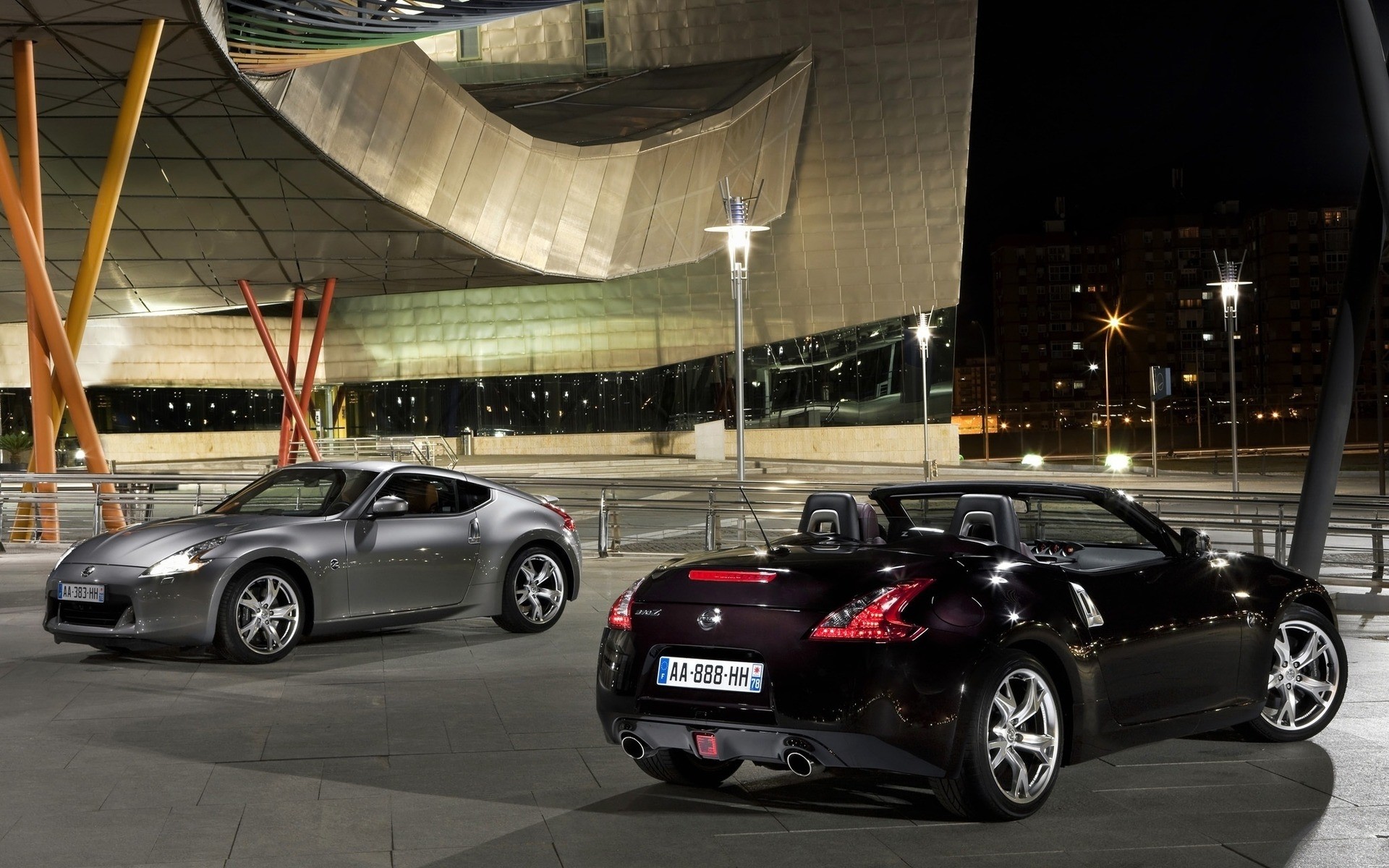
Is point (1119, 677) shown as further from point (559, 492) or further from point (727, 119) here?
point (727, 119)

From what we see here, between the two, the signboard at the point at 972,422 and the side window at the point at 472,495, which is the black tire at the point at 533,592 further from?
the signboard at the point at 972,422

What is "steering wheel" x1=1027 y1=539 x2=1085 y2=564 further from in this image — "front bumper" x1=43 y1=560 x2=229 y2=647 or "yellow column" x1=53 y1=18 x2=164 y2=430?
"yellow column" x1=53 y1=18 x2=164 y2=430

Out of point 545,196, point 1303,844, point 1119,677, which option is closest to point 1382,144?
point 1119,677

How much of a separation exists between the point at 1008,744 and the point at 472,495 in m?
7.28

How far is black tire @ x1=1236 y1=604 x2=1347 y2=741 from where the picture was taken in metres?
7.40

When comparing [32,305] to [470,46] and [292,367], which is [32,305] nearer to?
[292,367]

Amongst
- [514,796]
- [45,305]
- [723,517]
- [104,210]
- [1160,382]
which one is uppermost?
[104,210]

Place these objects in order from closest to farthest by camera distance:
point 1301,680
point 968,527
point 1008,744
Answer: point 1008,744 → point 968,527 → point 1301,680

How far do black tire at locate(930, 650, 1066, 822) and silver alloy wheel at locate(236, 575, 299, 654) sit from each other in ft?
21.2

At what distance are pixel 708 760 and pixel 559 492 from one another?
111 feet

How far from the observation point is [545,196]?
4534 centimetres

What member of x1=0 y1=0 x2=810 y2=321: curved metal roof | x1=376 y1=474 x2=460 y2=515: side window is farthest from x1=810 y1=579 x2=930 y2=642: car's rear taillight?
x1=0 y1=0 x2=810 y2=321: curved metal roof

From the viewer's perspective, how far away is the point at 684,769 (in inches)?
257

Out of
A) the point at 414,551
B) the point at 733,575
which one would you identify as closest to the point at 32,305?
the point at 414,551
